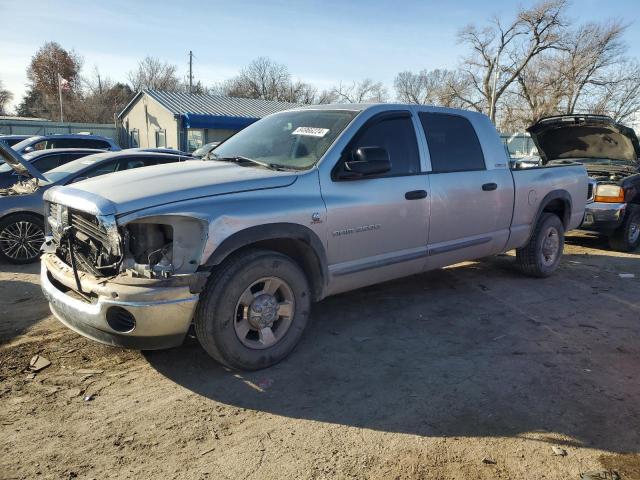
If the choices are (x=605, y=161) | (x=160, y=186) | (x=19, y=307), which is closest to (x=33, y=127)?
(x=19, y=307)

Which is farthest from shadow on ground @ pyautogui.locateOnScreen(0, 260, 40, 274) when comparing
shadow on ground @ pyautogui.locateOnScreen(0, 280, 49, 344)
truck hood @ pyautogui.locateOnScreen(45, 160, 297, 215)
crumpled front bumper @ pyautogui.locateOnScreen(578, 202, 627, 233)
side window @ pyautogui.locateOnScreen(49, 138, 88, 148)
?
crumpled front bumper @ pyautogui.locateOnScreen(578, 202, 627, 233)

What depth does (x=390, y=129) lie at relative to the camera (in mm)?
4414

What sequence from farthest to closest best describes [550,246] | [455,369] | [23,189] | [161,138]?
1. [161,138]
2. [23,189]
3. [550,246]
4. [455,369]

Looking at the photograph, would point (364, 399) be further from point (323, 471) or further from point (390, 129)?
point (390, 129)

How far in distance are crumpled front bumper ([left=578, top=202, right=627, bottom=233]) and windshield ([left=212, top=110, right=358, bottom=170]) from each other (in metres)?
5.70

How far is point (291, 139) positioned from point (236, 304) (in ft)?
5.33

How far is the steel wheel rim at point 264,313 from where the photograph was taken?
346cm

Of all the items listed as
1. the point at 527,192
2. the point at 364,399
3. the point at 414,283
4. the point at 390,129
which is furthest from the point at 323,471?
the point at 527,192

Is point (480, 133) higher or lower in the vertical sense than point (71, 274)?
higher

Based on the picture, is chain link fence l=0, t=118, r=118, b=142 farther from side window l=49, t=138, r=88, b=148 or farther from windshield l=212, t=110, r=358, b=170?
windshield l=212, t=110, r=358, b=170

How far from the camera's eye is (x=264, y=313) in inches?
139

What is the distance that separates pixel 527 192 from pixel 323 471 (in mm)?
4230

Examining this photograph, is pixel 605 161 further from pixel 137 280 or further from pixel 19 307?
pixel 19 307

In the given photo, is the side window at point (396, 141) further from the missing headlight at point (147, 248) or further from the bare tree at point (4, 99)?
the bare tree at point (4, 99)
